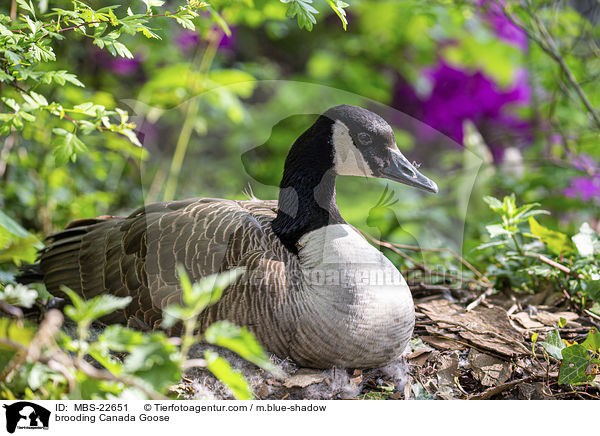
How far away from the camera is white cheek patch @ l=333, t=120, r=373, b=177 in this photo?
5.09 feet

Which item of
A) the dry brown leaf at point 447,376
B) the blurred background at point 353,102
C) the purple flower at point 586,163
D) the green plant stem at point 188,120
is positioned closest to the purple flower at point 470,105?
the blurred background at point 353,102

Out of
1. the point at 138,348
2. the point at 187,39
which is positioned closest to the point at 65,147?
the point at 138,348

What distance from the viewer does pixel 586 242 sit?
74.2 inches

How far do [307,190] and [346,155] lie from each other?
0.54ft

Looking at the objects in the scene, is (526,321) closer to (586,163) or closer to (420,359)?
(420,359)

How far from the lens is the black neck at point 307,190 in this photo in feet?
5.25

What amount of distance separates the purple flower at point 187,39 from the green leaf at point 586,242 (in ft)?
8.79

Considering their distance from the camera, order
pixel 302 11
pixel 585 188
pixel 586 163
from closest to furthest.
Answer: pixel 302 11 < pixel 585 188 < pixel 586 163

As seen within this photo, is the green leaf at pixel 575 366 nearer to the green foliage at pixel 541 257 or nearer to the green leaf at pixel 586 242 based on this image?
the green foliage at pixel 541 257

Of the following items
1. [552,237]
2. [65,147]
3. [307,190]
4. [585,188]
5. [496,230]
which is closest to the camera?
[65,147]

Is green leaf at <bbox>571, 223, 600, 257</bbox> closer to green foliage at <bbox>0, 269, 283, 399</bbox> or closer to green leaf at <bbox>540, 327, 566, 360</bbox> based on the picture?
green leaf at <bbox>540, 327, 566, 360</bbox>
